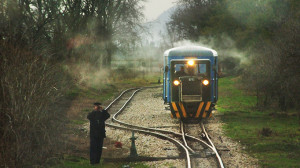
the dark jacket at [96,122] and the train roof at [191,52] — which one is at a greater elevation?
the train roof at [191,52]

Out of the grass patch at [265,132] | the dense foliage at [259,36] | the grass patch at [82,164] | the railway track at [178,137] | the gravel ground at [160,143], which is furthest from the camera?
the dense foliage at [259,36]

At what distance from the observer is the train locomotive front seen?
1700 centimetres

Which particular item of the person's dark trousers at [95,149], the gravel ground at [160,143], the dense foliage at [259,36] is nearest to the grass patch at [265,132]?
the gravel ground at [160,143]

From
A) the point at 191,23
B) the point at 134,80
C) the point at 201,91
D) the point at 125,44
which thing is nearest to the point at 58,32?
the point at 201,91

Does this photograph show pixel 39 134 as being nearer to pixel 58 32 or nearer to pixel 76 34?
pixel 58 32

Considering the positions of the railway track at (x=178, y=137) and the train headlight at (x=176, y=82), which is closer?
the railway track at (x=178, y=137)

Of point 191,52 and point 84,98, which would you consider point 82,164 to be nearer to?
point 191,52

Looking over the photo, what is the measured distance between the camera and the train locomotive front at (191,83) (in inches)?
669

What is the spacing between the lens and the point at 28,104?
950 cm

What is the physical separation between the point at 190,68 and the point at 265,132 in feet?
13.4

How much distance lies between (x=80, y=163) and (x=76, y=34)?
16.3 meters

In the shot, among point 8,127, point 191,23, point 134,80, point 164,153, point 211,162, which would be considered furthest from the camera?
point 191,23

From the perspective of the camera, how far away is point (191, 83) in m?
16.8

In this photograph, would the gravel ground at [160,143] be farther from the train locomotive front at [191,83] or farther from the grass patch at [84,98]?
the grass patch at [84,98]
